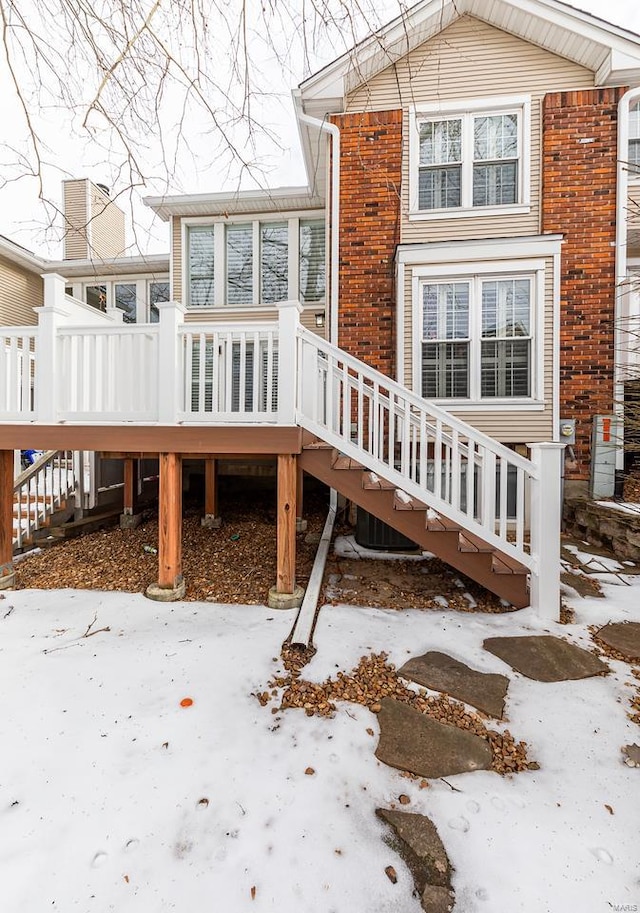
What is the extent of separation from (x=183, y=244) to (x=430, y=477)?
23.3 feet

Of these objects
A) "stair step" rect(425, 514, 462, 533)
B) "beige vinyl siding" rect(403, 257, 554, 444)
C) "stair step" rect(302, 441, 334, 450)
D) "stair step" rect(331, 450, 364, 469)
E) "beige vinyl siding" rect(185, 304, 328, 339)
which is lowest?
"stair step" rect(425, 514, 462, 533)

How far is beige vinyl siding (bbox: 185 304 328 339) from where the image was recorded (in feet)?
26.3

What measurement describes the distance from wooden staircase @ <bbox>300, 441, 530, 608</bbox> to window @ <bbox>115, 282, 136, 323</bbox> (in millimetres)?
8942

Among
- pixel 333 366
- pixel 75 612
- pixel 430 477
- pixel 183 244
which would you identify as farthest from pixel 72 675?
pixel 183 244

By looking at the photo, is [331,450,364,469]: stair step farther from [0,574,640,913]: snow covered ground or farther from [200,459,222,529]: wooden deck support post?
[200,459,222,529]: wooden deck support post

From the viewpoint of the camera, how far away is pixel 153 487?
310 inches

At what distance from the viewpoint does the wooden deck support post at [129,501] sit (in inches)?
256

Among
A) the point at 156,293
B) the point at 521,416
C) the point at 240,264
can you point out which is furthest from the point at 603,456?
the point at 156,293

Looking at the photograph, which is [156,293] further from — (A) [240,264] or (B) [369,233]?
(B) [369,233]

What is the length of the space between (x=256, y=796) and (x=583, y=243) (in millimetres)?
7305

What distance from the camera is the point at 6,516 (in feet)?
14.2

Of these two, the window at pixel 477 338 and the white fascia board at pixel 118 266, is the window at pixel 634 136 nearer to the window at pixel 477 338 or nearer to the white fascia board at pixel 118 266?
the window at pixel 477 338

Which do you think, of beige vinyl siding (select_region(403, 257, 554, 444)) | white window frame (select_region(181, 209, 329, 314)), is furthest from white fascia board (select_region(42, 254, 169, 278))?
beige vinyl siding (select_region(403, 257, 554, 444))

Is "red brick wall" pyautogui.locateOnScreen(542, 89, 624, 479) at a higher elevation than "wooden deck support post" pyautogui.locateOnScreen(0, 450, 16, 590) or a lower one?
higher
